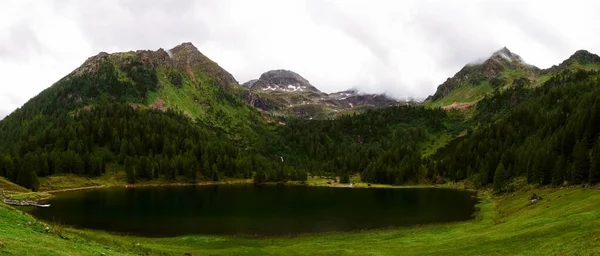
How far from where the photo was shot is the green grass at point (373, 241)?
33.3 meters

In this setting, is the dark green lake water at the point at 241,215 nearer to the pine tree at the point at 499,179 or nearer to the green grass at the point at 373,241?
the green grass at the point at 373,241

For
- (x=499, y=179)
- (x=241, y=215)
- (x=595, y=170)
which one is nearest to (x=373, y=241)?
(x=241, y=215)

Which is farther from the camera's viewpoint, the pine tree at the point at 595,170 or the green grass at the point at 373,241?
the pine tree at the point at 595,170

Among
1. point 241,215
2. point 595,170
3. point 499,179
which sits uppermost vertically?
point 595,170

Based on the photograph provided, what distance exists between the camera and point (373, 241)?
2450 inches

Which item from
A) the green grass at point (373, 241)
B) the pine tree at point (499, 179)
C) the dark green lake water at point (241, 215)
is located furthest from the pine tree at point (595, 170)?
the pine tree at point (499, 179)

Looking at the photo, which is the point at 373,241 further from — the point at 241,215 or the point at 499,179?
the point at 499,179

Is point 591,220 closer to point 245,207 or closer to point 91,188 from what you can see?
point 245,207

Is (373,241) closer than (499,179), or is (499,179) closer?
(373,241)

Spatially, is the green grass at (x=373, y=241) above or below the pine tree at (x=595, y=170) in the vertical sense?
below

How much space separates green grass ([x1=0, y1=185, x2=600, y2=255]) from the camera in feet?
109

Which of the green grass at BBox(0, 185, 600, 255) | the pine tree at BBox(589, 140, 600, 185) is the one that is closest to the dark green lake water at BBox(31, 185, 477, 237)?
the green grass at BBox(0, 185, 600, 255)

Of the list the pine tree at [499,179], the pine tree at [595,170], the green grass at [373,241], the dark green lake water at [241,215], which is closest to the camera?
the green grass at [373,241]

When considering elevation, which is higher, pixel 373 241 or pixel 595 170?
Answer: pixel 595 170
